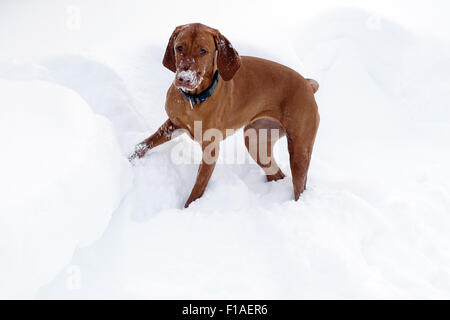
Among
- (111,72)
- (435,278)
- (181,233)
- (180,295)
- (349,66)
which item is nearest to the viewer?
(180,295)

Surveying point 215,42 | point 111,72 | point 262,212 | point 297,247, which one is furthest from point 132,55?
point 297,247

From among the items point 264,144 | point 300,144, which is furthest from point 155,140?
point 300,144

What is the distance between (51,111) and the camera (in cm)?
231

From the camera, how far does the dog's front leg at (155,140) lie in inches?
95.4

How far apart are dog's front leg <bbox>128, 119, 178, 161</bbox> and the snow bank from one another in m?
0.11

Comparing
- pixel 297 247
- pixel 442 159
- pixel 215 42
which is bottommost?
pixel 442 159

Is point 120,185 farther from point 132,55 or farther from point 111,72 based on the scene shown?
point 132,55

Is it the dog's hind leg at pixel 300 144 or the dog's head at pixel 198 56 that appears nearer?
the dog's head at pixel 198 56

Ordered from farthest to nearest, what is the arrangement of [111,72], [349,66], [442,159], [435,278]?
1. [349,66]
2. [442,159]
3. [111,72]
4. [435,278]

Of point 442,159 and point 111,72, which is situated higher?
point 111,72

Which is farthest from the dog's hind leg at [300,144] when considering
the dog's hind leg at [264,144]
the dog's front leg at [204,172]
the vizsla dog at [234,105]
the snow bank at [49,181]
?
the snow bank at [49,181]

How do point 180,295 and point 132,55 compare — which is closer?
point 180,295

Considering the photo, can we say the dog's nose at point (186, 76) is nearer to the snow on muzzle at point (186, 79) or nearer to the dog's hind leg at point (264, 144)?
the snow on muzzle at point (186, 79)

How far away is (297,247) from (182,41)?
119cm
